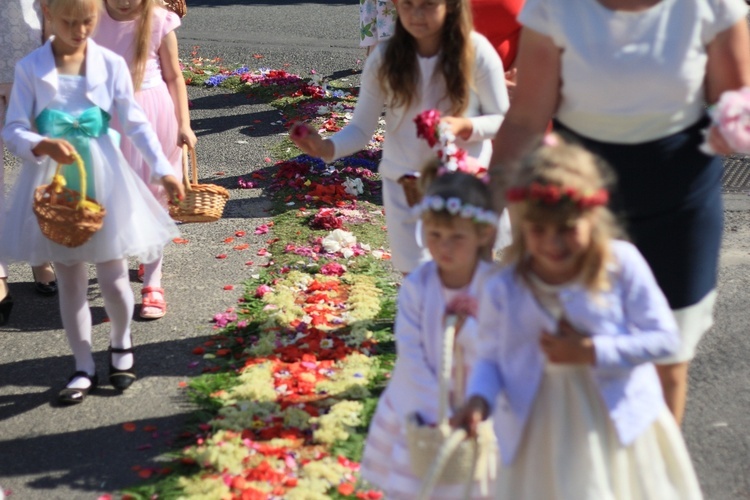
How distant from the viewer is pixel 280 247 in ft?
22.5

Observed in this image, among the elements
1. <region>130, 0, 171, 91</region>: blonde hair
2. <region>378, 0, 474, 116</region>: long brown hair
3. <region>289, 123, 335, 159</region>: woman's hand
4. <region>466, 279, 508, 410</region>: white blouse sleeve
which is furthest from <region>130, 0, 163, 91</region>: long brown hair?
<region>466, 279, 508, 410</region>: white blouse sleeve

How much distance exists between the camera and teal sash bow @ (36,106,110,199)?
187 inches

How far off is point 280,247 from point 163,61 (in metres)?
1.49

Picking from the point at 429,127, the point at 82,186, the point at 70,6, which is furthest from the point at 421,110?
the point at 70,6

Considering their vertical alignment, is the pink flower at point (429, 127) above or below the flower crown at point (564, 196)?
below

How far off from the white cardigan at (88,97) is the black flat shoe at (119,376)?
861mm

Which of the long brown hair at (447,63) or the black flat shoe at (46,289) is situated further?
the black flat shoe at (46,289)

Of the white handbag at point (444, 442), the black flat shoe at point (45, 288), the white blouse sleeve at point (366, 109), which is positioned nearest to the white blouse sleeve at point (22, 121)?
the white blouse sleeve at point (366, 109)

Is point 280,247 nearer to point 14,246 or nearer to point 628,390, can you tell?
point 14,246

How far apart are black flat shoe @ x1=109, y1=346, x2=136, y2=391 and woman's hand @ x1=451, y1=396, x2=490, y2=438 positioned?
2643mm

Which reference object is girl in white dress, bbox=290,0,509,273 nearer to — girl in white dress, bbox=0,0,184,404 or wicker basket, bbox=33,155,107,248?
girl in white dress, bbox=0,0,184,404

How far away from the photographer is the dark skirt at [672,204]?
10.7ft

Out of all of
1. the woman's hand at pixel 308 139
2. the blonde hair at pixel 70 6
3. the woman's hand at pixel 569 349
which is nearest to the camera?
the woman's hand at pixel 569 349

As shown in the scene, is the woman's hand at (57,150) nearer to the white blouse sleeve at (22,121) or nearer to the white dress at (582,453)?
the white blouse sleeve at (22,121)
